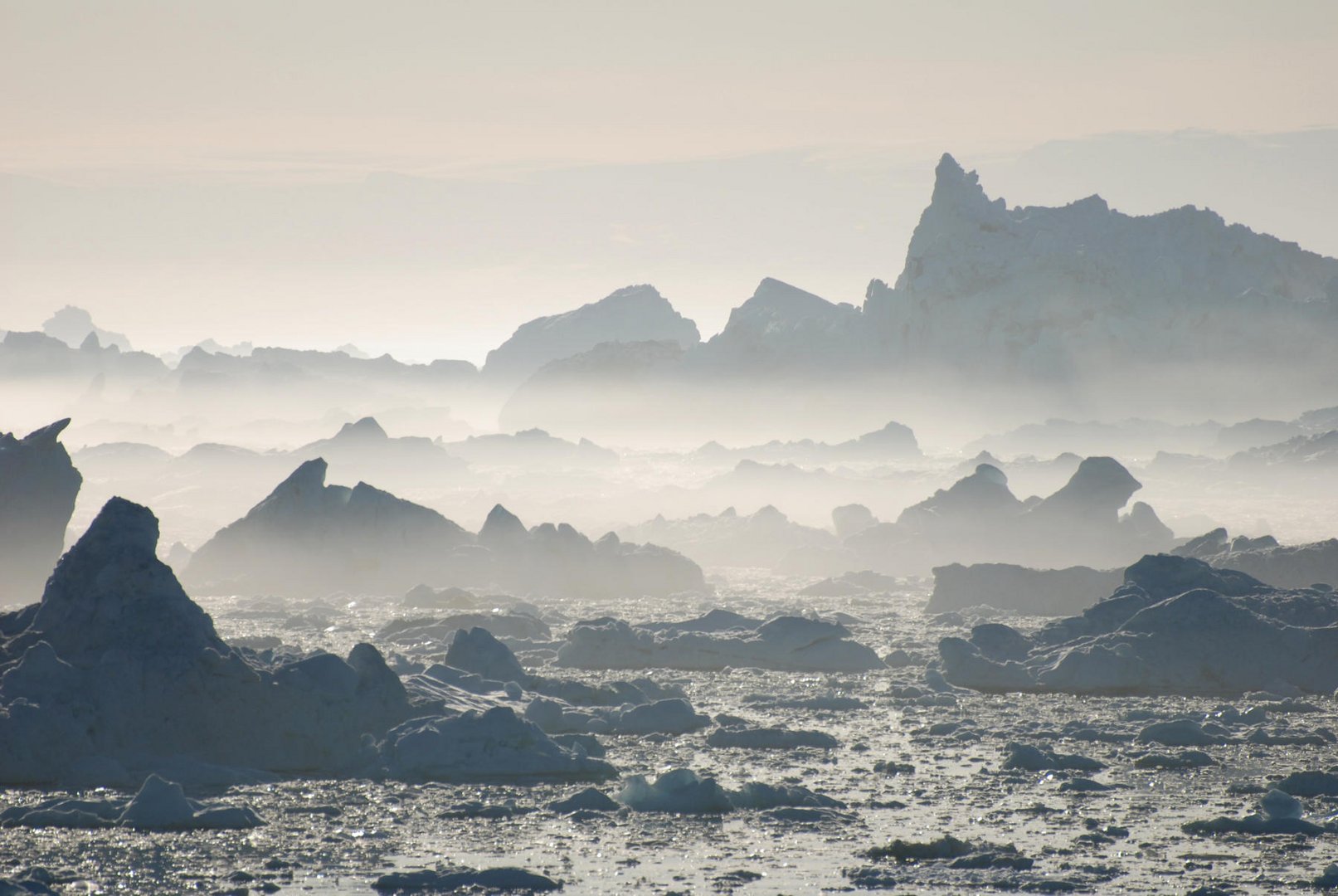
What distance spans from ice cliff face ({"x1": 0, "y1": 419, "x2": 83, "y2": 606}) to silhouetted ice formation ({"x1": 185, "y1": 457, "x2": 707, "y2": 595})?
4521 mm

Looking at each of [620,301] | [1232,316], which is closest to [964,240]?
[1232,316]

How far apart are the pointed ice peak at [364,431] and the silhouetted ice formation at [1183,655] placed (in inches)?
1808

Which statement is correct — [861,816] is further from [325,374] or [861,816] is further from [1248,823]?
[325,374]

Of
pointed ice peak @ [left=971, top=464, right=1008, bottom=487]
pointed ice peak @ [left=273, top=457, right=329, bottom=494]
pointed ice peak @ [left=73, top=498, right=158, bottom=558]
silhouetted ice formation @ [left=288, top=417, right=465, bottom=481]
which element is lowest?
pointed ice peak @ [left=73, top=498, right=158, bottom=558]

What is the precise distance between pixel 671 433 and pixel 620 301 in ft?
89.9

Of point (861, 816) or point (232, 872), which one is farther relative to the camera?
point (861, 816)

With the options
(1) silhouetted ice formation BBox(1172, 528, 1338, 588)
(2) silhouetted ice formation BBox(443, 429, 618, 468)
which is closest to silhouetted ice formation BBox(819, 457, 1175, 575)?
(1) silhouetted ice formation BBox(1172, 528, 1338, 588)

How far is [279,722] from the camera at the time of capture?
13.6 meters

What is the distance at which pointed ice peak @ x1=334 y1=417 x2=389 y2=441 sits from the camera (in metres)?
62.0

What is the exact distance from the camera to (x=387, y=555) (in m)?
36.2

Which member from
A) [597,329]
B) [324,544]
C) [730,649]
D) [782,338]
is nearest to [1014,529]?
[730,649]

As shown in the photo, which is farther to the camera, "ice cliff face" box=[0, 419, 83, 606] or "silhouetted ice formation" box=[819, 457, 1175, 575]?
"silhouetted ice formation" box=[819, 457, 1175, 575]

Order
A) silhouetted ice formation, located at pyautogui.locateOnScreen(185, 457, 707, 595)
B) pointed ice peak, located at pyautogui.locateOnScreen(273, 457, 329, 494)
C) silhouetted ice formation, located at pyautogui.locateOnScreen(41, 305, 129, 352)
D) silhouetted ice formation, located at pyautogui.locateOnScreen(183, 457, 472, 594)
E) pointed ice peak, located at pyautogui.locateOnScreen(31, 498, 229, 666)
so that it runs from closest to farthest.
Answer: pointed ice peak, located at pyautogui.locateOnScreen(31, 498, 229, 666)
silhouetted ice formation, located at pyautogui.locateOnScreen(185, 457, 707, 595)
silhouetted ice formation, located at pyautogui.locateOnScreen(183, 457, 472, 594)
pointed ice peak, located at pyautogui.locateOnScreen(273, 457, 329, 494)
silhouetted ice formation, located at pyautogui.locateOnScreen(41, 305, 129, 352)

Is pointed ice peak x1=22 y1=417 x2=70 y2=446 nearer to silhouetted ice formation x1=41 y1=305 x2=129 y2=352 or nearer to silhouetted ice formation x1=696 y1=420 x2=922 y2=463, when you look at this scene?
silhouetted ice formation x1=696 y1=420 x2=922 y2=463
